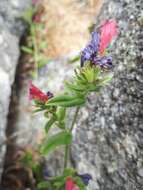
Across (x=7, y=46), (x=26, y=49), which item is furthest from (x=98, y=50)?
(x=26, y=49)

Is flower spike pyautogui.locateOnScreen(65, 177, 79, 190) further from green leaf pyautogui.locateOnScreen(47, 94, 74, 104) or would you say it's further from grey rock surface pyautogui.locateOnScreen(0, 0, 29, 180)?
grey rock surface pyautogui.locateOnScreen(0, 0, 29, 180)

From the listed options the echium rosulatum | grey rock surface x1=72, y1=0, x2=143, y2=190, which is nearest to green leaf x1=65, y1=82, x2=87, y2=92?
the echium rosulatum

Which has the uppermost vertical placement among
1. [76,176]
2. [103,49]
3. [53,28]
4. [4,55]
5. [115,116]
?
[53,28]

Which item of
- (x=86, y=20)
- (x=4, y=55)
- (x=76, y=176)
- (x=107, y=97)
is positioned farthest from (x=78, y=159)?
(x=86, y=20)

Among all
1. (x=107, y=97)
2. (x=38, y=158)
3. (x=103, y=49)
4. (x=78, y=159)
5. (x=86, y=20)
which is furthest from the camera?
(x=86, y=20)

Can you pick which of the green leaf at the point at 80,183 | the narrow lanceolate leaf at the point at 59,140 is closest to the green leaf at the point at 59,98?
the narrow lanceolate leaf at the point at 59,140

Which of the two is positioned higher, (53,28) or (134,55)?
(53,28)

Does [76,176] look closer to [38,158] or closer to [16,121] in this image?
[38,158]

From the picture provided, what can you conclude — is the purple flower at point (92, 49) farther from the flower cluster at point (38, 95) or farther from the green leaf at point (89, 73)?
the flower cluster at point (38, 95)
